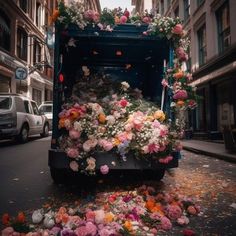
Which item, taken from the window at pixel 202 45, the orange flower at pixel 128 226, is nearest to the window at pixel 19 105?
the orange flower at pixel 128 226

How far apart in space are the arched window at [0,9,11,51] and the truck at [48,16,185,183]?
15903 millimetres

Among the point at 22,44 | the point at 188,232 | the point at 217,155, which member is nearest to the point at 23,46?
the point at 22,44

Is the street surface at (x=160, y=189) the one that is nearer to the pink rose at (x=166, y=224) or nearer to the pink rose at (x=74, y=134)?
the pink rose at (x=166, y=224)

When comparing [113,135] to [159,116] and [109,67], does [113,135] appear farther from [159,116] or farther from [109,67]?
[109,67]

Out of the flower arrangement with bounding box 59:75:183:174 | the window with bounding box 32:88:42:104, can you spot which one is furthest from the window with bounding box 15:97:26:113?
the window with bounding box 32:88:42:104

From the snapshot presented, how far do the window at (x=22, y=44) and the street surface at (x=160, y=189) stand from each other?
63.1 ft

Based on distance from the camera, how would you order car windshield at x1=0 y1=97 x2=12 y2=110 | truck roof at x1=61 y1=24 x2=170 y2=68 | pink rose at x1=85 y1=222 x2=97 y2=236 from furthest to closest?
car windshield at x1=0 y1=97 x2=12 y2=110 → truck roof at x1=61 y1=24 x2=170 y2=68 → pink rose at x1=85 y1=222 x2=97 y2=236

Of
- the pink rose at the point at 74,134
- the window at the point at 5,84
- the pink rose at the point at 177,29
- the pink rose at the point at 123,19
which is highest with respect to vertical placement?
the window at the point at 5,84

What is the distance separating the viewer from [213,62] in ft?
53.6

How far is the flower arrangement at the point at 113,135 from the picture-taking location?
4676 millimetres

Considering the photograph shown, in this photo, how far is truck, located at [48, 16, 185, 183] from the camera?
190 inches

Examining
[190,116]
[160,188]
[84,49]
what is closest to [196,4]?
[190,116]

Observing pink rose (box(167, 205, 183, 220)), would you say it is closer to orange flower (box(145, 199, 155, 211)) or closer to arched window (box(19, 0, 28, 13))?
orange flower (box(145, 199, 155, 211))

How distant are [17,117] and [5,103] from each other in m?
0.77
